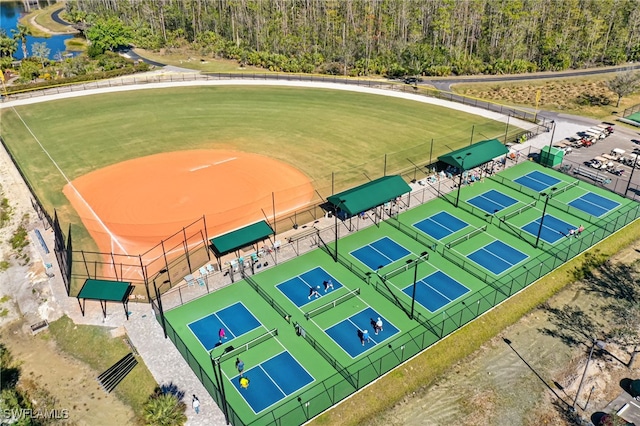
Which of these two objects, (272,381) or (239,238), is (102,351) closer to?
(272,381)

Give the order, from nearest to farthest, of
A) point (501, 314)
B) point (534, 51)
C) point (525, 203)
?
point (501, 314) → point (525, 203) → point (534, 51)

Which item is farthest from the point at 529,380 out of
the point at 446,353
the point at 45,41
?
the point at 45,41

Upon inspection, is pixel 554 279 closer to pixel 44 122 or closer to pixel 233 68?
pixel 44 122

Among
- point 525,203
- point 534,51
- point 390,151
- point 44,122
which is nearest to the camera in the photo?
point 525,203

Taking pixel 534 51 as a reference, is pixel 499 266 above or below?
below

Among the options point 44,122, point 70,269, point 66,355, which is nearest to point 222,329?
point 66,355

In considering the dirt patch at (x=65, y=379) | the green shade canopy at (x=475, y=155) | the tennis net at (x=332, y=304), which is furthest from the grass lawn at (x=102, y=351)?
the green shade canopy at (x=475, y=155)

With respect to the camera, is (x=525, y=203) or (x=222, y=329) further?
(x=525, y=203)

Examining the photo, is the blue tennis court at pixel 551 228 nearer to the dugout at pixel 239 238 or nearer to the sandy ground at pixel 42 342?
the dugout at pixel 239 238

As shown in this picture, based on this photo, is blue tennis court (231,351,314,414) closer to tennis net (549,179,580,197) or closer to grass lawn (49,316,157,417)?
grass lawn (49,316,157,417)
